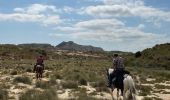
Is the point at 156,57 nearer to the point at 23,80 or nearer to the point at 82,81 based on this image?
the point at 82,81

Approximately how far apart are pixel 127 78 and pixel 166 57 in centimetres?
4937

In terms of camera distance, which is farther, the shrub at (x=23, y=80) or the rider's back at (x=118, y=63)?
the shrub at (x=23, y=80)

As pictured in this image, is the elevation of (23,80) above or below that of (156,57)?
below

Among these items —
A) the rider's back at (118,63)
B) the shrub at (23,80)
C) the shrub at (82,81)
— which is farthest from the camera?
the shrub at (82,81)

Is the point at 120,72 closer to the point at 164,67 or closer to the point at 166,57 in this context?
the point at 164,67

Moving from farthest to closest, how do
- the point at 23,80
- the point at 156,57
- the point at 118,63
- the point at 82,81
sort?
the point at 156,57 < the point at 82,81 < the point at 23,80 < the point at 118,63

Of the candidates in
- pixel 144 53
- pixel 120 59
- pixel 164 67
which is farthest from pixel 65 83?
pixel 144 53

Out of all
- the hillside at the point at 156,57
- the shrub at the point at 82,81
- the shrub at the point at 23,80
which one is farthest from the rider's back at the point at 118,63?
the hillside at the point at 156,57

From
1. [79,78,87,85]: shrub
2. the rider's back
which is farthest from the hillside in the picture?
the rider's back

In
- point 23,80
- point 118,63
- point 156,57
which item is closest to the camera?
point 118,63

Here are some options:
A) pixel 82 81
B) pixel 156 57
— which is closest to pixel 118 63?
pixel 82 81

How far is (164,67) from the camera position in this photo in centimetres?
6188

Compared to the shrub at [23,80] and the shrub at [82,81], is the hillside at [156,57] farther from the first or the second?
the shrub at [23,80]

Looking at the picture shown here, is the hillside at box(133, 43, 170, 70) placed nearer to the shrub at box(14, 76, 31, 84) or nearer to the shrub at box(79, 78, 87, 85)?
the shrub at box(79, 78, 87, 85)
